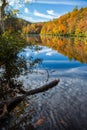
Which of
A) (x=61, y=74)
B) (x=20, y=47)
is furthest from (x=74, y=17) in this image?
(x=20, y=47)

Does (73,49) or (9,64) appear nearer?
(9,64)

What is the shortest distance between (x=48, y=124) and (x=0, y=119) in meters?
2.38

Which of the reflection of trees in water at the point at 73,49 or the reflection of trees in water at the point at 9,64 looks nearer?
the reflection of trees in water at the point at 9,64

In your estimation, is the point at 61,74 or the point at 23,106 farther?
the point at 61,74

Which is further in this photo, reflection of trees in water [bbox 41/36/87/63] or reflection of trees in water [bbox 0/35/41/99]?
reflection of trees in water [bbox 41/36/87/63]

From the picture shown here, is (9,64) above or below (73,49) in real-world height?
above

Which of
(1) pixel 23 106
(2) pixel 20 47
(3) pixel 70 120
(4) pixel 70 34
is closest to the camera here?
(3) pixel 70 120

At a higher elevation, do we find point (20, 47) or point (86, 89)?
point (20, 47)

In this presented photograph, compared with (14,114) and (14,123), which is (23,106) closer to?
(14,114)

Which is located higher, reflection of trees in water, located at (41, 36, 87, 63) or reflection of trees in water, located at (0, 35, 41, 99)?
reflection of trees in water, located at (0, 35, 41, 99)

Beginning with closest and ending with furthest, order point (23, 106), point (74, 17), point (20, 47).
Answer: point (23, 106)
point (20, 47)
point (74, 17)

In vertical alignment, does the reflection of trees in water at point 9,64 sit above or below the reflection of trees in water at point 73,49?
above

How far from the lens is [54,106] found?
680 inches

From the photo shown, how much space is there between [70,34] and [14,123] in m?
145
